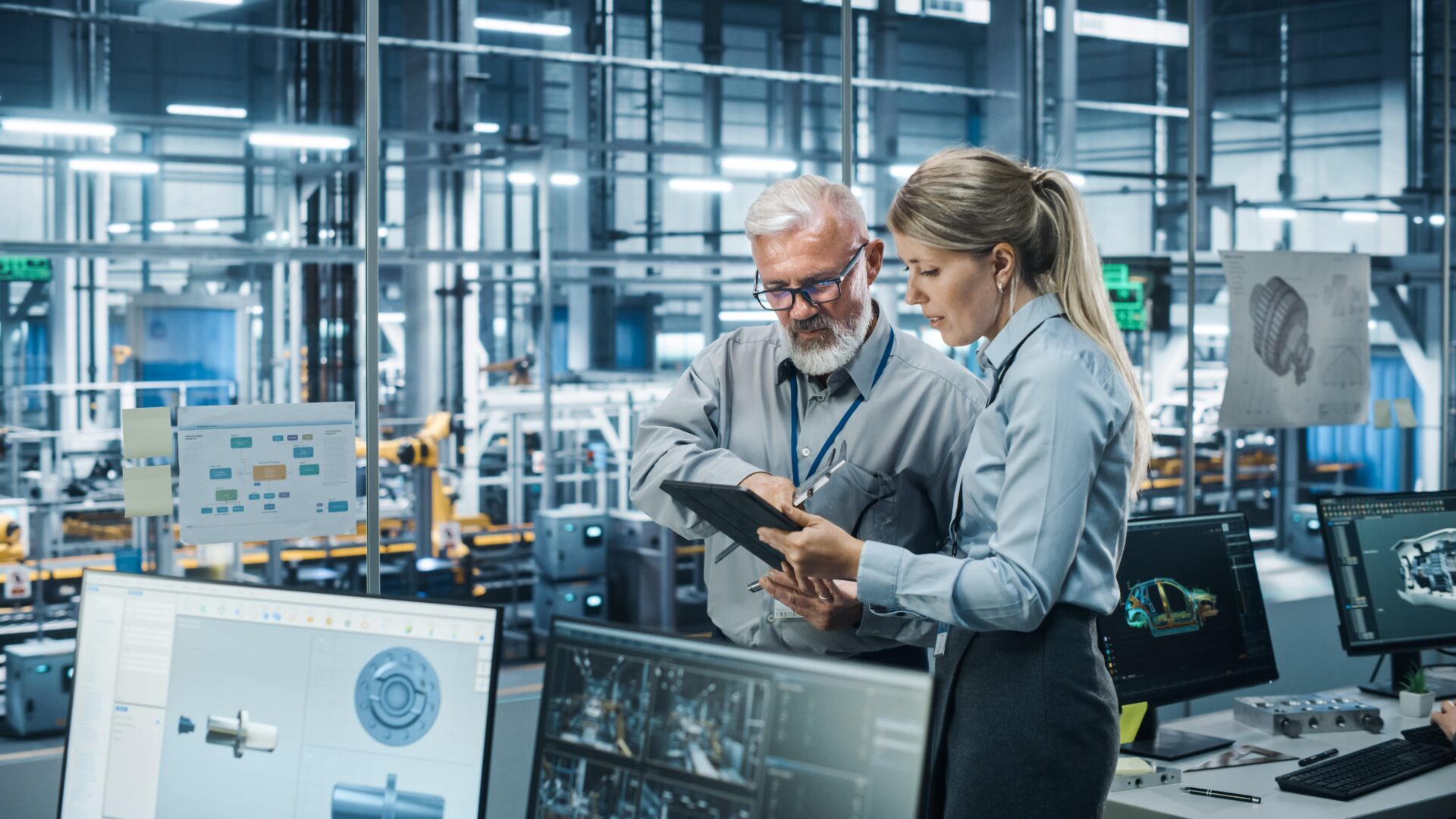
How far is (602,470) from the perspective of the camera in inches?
375

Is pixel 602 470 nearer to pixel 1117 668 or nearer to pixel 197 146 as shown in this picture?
pixel 1117 668

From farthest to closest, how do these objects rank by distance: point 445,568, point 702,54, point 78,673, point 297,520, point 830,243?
point 702,54
point 445,568
point 297,520
point 830,243
point 78,673

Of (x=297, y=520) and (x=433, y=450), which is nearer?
(x=297, y=520)

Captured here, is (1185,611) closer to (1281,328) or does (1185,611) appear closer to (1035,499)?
(1035,499)

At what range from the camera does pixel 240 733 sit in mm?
1331

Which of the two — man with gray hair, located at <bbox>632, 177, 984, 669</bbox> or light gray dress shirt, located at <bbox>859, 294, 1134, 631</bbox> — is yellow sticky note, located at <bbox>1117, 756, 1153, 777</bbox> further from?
light gray dress shirt, located at <bbox>859, 294, 1134, 631</bbox>

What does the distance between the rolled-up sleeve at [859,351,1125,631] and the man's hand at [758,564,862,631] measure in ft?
0.64

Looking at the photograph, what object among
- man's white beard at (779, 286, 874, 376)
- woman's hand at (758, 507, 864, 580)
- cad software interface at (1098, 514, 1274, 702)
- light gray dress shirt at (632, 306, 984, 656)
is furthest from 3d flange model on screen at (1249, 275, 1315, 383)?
woman's hand at (758, 507, 864, 580)

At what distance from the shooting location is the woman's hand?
4.83 feet

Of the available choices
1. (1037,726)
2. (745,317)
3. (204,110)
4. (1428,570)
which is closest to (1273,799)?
(1037,726)

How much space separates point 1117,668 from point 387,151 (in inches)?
570

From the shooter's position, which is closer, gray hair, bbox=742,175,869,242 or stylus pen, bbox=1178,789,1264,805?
gray hair, bbox=742,175,869,242

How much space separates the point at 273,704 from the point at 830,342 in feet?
3.04

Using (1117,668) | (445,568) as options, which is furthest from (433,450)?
(1117,668)
